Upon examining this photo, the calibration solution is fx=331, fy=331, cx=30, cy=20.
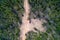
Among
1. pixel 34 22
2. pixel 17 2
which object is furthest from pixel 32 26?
pixel 17 2

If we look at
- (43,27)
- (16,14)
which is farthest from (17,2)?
(43,27)

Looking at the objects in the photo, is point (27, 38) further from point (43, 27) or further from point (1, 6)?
point (1, 6)

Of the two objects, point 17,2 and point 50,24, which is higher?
point 17,2

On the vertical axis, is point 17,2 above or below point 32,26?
above

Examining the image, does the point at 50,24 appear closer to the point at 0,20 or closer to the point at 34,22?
the point at 34,22

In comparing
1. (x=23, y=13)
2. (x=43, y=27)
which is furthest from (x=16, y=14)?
(x=43, y=27)
